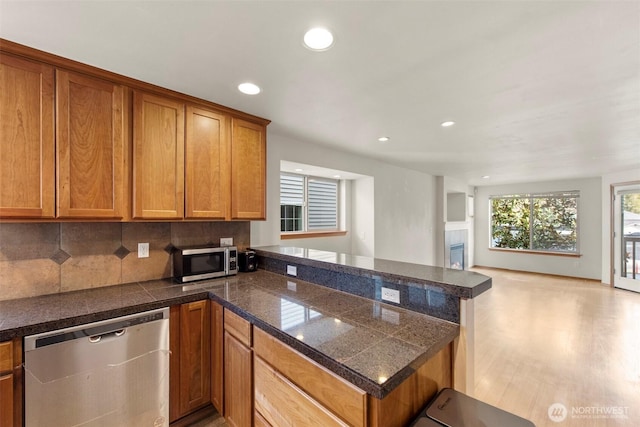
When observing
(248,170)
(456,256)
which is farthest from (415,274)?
(456,256)

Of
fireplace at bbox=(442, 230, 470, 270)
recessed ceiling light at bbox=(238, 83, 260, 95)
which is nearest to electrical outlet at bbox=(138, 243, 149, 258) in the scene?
recessed ceiling light at bbox=(238, 83, 260, 95)

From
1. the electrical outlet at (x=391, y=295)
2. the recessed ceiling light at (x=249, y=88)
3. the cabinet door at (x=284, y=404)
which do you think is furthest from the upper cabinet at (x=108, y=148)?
the electrical outlet at (x=391, y=295)

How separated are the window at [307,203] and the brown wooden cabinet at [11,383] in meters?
2.67

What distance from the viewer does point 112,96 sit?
1.84m

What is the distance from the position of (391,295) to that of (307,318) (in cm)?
54

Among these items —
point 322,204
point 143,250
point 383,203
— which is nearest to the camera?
point 143,250

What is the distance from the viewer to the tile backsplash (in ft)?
5.70

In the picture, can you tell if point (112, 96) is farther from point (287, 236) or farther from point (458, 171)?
point (458, 171)

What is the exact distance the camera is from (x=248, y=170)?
2543 millimetres

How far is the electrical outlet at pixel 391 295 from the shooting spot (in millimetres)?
1637

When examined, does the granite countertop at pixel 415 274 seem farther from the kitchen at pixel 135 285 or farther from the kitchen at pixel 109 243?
the kitchen at pixel 109 243

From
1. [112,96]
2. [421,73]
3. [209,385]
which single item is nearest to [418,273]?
[421,73]

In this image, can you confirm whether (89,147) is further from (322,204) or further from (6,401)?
(322,204)

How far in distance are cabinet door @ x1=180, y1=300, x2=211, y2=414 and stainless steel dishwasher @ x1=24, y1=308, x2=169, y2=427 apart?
113 millimetres
